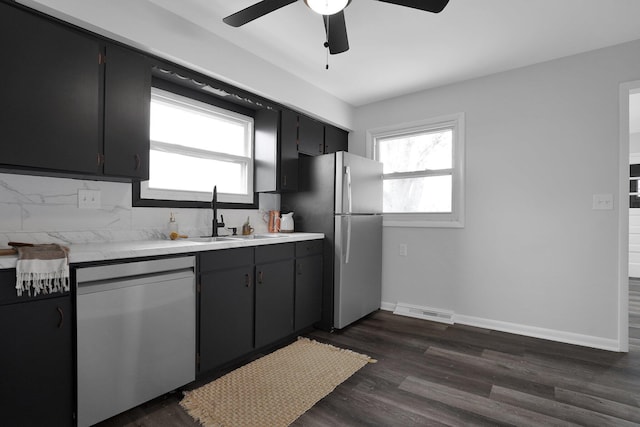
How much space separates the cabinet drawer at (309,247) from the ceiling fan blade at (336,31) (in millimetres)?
1623

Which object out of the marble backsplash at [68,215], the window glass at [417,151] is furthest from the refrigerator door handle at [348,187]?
the marble backsplash at [68,215]

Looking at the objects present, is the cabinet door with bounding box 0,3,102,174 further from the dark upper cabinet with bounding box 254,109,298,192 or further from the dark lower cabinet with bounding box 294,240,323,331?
the dark lower cabinet with bounding box 294,240,323,331

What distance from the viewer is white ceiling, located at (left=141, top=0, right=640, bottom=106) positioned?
88.3 inches

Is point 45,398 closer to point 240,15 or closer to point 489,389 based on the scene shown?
point 240,15

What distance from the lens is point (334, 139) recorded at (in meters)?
4.05

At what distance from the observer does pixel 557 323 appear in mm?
2975

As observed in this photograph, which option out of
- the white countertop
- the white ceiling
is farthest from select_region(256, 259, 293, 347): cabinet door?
the white ceiling

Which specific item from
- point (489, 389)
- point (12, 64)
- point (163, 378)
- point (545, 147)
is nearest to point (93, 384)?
point (163, 378)

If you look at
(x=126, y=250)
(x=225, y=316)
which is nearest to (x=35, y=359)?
(x=126, y=250)

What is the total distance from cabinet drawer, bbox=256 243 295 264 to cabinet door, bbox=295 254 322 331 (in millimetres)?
153

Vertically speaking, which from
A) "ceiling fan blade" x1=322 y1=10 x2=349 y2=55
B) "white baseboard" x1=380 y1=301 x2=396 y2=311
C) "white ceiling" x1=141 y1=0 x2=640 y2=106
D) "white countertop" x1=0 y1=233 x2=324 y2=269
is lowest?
"white baseboard" x1=380 y1=301 x2=396 y2=311

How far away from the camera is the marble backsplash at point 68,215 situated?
1.84 metres

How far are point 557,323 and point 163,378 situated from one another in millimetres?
3288

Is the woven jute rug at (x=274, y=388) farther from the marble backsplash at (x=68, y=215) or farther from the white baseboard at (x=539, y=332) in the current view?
the white baseboard at (x=539, y=332)
